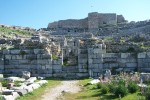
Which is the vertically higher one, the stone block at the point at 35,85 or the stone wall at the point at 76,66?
the stone wall at the point at 76,66

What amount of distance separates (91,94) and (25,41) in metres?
11.0

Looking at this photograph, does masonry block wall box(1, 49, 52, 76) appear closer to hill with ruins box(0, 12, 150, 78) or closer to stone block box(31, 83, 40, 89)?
hill with ruins box(0, 12, 150, 78)

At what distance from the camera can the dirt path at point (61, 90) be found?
18.3 metres

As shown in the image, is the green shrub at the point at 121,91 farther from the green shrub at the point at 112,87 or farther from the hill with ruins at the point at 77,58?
the hill with ruins at the point at 77,58

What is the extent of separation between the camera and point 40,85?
21812 mm

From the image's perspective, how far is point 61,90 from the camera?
67.3 ft

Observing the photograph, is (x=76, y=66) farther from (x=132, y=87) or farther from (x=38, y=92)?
(x=132, y=87)

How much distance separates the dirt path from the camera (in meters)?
18.3

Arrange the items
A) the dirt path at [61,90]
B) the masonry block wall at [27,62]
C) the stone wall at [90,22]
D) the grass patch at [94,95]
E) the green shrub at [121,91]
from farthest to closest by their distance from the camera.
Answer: the stone wall at [90,22] < the masonry block wall at [27,62] < the dirt path at [61,90] < the green shrub at [121,91] < the grass patch at [94,95]

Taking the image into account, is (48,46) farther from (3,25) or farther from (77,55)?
(3,25)

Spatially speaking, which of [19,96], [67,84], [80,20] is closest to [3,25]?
[80,20]

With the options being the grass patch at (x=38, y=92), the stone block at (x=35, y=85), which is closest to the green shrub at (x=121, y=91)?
the grass patch at (x=38, y=92)

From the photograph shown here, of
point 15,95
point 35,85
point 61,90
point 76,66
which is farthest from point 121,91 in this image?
point 76,66

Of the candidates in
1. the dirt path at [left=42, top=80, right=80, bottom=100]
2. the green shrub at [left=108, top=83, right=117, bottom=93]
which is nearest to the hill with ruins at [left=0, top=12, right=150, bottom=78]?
the dirt path at [left=42, top=80, right=80, bottom=100]
